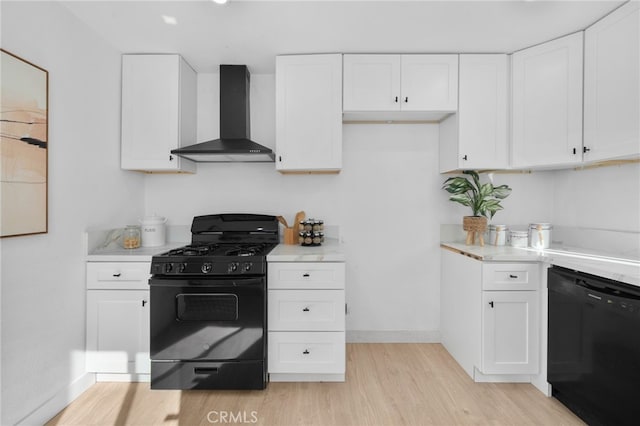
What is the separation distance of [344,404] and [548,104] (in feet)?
8.34

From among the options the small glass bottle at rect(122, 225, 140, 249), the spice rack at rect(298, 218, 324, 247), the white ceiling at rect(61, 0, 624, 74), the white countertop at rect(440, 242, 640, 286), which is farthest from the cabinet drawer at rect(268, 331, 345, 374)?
the white ceiling at rect(61, 0, 624, 74)

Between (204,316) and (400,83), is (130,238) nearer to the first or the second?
(204,316)

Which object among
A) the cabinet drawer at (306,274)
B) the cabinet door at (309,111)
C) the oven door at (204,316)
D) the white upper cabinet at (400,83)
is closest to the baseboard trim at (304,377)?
the oven door at (204,316)

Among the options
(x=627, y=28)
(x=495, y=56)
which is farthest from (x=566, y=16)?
(x=495, y=56)

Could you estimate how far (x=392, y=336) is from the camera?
116 inches

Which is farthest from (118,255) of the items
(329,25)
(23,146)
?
(329,25)

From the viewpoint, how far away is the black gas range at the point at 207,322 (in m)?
2.13

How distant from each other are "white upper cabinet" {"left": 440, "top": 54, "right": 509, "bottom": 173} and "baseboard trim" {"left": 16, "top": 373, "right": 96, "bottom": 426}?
124 inches

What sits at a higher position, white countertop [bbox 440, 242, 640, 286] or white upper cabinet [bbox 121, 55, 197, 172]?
white upper cabinet [bbox 121, 55, 197, 172]

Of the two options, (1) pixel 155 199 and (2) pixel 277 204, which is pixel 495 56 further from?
(1) pixel 155 199

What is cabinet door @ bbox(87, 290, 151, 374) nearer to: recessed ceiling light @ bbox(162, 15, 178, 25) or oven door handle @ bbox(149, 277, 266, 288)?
oven door handle @ bbox(149, 277, 266, 288)

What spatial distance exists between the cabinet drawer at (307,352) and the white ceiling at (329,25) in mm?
2102

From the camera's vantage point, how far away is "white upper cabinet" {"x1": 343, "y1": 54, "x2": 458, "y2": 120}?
8.31 feet

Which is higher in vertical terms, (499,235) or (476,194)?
(476,194)
